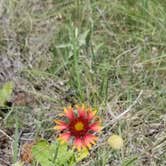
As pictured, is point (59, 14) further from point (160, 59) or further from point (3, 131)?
point (3, 131)

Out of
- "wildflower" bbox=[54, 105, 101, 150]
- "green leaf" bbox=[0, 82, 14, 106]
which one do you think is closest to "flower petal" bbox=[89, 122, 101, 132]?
"wildflower" bbox=[54, 105, 101, 150]

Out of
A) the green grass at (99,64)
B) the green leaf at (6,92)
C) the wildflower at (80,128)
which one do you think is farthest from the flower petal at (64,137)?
the green leaf at (6,92)

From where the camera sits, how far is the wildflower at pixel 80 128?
55.6 inches

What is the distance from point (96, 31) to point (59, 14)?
178 millimetres

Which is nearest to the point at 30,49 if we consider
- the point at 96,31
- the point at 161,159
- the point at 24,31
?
the point at 24,31

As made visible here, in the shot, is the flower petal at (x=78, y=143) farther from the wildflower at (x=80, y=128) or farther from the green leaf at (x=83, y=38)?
the green leaf at (x=83, y=38)

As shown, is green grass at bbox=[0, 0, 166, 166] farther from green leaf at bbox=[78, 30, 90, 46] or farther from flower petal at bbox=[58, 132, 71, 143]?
flower petal at bbox=[58, 132, 71, 143]

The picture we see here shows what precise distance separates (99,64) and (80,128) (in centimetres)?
42

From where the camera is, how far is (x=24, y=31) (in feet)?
6.55

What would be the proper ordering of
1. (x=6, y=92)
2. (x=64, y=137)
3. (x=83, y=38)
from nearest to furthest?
1. (x=64, y=137)
2. (x=6, y=92)
3. (x=83, y=38)

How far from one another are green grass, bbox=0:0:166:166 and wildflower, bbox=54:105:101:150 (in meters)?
0.12

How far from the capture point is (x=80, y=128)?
1.43 meters

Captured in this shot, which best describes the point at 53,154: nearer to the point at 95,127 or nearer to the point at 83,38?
the point at 95,127

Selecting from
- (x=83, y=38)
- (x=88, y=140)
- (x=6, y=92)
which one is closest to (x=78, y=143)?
(x=88, y=140)
